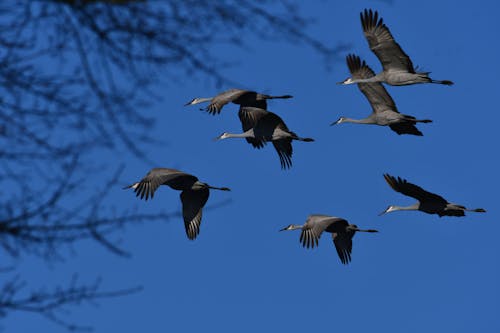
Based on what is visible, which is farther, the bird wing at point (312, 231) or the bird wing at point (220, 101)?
the bird wing at point (312, 231)

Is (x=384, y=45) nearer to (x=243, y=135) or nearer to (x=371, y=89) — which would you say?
(x=371, y=89)

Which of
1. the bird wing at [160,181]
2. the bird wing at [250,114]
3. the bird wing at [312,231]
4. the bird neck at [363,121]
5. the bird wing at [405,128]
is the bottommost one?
the bird wing at [312,231]

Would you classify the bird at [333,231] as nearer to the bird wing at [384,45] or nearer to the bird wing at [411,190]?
the bird wing at [411,190]

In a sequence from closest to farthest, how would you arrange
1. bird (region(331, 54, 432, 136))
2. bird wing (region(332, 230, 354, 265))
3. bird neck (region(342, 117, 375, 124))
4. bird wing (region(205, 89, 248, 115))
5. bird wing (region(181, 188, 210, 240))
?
bird wing (region(205, 89, 248, 115))
bird wing (region(181, 188, 210, 240))
bird wing (region(332, 230, 354, 265))
bird (region(331, 54, 432, 136))
bird neck (region(342, 117, 375, 124))

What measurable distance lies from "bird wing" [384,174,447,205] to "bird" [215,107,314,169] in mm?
1707

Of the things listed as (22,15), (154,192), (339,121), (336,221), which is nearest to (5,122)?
(22,15)

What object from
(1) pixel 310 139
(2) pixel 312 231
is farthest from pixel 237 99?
(2) pixel 312 231

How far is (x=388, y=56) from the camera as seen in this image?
14523 millimetres

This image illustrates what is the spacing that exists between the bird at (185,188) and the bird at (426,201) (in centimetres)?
260

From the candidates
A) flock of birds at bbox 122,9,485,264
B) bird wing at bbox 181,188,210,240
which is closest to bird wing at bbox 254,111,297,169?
flock of birds at bbox 122,9,485,264

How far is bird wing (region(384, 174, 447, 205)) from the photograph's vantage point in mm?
13711

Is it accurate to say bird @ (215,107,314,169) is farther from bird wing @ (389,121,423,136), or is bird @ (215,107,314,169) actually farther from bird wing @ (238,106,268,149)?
bird wing @ (389,121,423,136)

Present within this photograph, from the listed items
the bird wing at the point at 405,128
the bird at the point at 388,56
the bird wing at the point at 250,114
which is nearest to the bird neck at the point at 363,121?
the bird wing at the point at 405,128

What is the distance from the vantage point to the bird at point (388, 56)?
14438 mm
